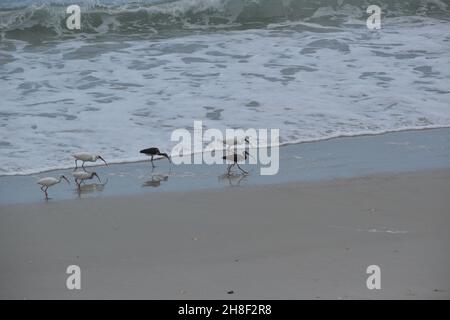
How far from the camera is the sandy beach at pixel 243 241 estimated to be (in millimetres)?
4445

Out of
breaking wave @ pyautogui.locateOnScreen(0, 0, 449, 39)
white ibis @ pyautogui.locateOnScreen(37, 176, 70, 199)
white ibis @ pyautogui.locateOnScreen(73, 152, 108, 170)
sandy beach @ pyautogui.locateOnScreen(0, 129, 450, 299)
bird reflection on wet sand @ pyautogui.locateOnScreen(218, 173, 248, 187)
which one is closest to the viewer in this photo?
sandy beach @ pyautogui.locateOnScreen(0, 129, 450, 299)

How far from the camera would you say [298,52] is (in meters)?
11.6

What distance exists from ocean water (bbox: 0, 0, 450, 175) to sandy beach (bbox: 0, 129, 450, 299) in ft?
4.86

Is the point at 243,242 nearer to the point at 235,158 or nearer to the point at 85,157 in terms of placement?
the point at 235,158

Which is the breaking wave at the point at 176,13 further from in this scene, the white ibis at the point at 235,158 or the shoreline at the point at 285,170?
the white ibis at the point at 235,158

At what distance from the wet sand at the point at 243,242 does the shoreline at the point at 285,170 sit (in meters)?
0.19

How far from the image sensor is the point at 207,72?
1045cm

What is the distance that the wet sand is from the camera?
4445 mm

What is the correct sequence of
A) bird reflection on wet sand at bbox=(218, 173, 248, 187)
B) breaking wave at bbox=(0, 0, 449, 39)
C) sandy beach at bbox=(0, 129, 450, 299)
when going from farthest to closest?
breaking wave at bbox=(0, 0, 449, 39) < bird reflection on wet sand at bbox=(218, 173, 248, 187) < sandy beach at bbox=(0, 129, 450, 299)

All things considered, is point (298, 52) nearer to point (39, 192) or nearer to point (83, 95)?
point (83, 95)

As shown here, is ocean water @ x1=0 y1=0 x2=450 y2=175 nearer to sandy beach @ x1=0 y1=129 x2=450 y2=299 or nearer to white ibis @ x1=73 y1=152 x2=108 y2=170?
white ibis @ x1=73 y1=152 x2=108 y2=170

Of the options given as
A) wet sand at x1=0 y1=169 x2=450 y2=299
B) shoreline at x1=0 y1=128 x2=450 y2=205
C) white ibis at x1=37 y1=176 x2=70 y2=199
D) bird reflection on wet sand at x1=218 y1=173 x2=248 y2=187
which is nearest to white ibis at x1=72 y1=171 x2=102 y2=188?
shoreline at x1=0 y1=128 x2=450 y2=205
